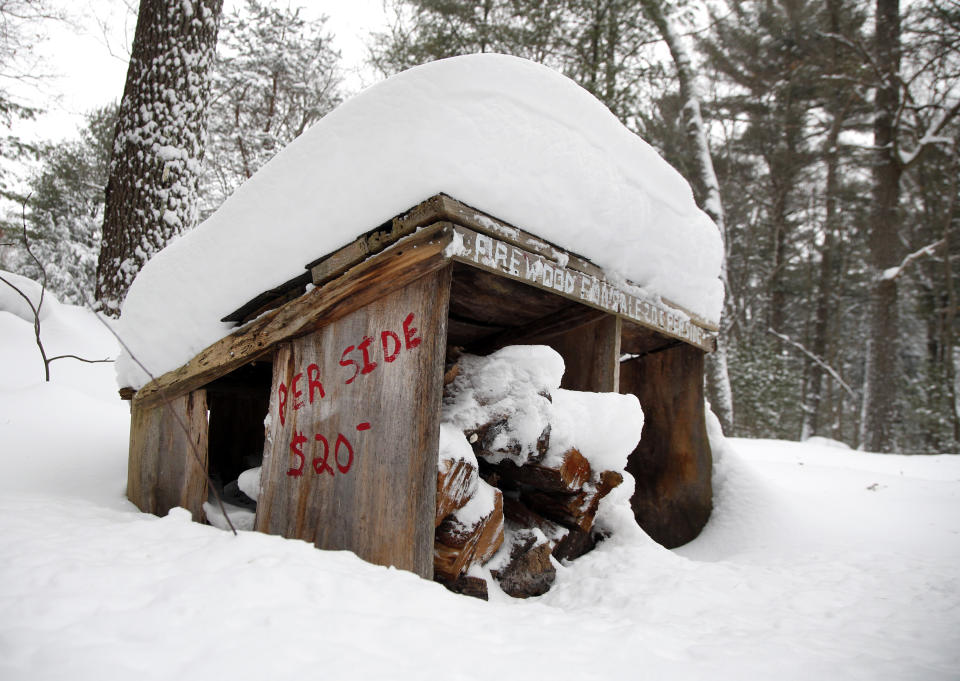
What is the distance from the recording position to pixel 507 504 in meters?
2.72

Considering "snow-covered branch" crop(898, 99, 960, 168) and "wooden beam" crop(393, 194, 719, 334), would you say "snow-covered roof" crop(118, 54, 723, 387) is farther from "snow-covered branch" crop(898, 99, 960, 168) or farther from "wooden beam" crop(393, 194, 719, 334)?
"snow-covered branch" crop(898, 99, 960, 168)

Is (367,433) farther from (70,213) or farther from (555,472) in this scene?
(70,213)

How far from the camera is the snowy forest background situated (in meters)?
8.44

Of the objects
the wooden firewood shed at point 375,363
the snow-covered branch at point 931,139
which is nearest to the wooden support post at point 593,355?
the wooden firewood shed at point 375,363

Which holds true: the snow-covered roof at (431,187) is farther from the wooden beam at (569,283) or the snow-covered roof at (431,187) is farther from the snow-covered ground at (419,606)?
the snow-covered ground at (419,606)

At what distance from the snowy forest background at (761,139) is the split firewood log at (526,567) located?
4039 mm

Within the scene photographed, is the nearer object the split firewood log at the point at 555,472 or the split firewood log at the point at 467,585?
the split firewood log at the point at 467,585

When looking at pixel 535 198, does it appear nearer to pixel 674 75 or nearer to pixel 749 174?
pixel 674 75

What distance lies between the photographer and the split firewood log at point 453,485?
200 cm

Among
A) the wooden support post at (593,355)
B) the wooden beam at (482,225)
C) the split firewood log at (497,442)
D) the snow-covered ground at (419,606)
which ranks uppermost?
the wooden beam at (482,225)

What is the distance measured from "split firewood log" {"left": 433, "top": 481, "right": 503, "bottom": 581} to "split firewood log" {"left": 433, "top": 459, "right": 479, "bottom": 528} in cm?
4

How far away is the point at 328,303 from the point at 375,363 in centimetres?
30

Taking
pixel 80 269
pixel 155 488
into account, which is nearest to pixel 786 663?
pixel 155 488

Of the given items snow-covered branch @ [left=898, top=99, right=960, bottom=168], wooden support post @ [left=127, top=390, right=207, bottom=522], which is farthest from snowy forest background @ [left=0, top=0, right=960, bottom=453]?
wooden support post @ [left=127, top=390, right=207, bottom=522]
